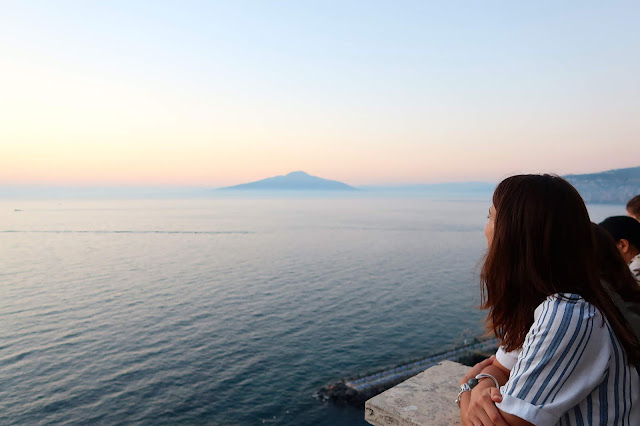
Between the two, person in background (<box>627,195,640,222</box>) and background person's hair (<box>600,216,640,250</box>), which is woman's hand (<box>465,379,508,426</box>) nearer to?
background person's hair (<box>600,216,640,250</box>)

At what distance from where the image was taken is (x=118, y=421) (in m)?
28.5

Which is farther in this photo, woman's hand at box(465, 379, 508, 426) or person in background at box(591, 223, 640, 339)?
person in background at box(591, 223, 640, 339)

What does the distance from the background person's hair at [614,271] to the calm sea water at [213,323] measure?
98.0ft

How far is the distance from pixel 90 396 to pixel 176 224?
100 meters

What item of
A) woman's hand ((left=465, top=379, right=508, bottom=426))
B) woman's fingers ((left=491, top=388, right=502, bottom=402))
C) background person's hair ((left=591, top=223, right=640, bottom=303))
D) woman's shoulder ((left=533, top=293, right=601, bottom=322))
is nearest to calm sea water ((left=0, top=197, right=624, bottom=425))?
background person's hair ((left=591, top=223, right=640, bottom=303))

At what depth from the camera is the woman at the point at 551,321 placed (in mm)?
1388

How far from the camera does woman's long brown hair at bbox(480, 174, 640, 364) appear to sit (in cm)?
158

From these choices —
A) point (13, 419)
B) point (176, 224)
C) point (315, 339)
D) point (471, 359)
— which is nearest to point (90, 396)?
point (13, 419)

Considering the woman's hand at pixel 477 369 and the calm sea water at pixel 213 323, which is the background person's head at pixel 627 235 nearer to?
the woman's hand at pixel 477 369

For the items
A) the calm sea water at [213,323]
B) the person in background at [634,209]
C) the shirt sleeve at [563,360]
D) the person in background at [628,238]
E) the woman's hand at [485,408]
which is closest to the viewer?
the shirt sleeve at [563,360]

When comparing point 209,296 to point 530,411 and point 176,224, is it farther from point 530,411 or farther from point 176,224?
point 176,224

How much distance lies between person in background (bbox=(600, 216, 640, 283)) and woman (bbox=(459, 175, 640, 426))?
275 cm

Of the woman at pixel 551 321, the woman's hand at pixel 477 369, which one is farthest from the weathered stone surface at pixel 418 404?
the woman at pixel 551 321

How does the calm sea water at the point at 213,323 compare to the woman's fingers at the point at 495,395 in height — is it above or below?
below
